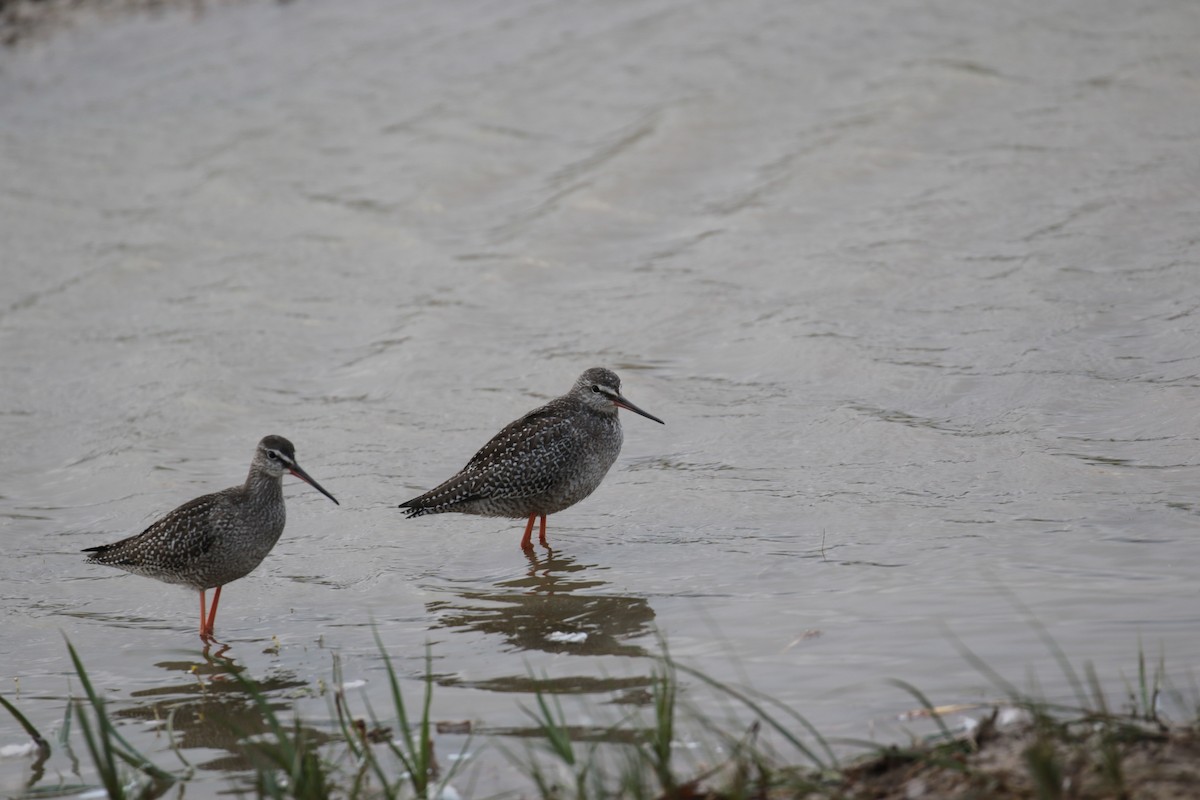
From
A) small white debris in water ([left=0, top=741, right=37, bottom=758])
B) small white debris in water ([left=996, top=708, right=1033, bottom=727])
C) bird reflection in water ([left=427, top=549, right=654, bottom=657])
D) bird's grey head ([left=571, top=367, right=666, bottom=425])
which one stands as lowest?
bird reflection in water ([left=427, top=549, right=654, bottom=657])

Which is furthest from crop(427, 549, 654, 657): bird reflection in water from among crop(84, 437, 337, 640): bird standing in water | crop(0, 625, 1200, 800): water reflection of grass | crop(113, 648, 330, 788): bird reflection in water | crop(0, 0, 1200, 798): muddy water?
crop(0, 625, 1200, 800): water reflection of grass

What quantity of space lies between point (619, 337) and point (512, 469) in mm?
3580

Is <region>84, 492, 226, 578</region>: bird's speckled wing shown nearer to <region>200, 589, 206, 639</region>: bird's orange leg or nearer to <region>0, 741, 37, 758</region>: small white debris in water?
<region>200, 589, 206, 639</region>: bird's orange leg

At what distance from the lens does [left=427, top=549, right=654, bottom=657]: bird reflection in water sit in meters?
7.22

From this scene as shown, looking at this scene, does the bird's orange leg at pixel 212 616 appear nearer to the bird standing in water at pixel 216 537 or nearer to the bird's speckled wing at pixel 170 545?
the bird standing in water at pixel 216 537

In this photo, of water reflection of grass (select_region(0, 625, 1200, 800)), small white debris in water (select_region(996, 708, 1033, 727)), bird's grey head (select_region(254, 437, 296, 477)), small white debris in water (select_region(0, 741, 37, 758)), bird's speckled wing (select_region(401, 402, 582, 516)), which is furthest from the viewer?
bird's speckled wing (select_region(401, 402, 582, 516))

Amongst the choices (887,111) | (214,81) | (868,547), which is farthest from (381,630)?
(214,81)

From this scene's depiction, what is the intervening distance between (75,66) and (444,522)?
14.7 metres

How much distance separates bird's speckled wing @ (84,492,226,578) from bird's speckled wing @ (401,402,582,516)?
129 cm

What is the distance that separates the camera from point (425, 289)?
13961mm

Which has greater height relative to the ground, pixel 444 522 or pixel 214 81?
pixel 214 81

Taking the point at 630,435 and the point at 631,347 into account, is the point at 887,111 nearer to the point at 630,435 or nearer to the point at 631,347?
the point at 631,347

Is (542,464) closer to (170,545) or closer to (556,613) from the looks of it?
(556,613)

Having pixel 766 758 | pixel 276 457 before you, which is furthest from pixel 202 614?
pixel 766 758
